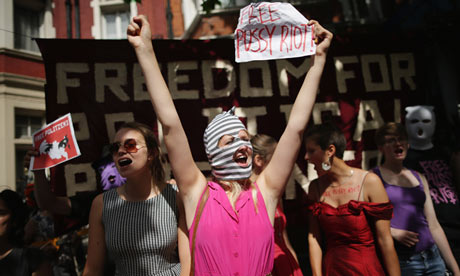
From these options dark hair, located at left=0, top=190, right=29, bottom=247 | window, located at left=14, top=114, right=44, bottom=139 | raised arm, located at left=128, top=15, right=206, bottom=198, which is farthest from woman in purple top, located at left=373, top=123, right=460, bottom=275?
window, located at left=14, top=114, right=44, bottom=139

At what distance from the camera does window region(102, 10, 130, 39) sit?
9.09 meters

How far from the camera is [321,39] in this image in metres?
2.10

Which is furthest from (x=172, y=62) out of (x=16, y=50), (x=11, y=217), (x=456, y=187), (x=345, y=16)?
(x=16, y=50)

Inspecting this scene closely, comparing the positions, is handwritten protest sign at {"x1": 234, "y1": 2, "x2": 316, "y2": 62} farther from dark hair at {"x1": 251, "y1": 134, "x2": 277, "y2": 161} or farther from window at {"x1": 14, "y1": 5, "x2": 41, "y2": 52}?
window at {"x1": 14, "y1": 5, "x2": 41, "y2": 52}

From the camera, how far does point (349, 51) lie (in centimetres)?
429

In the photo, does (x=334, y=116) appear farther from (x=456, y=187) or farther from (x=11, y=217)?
(x=11, y=217)

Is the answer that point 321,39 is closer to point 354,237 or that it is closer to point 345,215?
point 345,215

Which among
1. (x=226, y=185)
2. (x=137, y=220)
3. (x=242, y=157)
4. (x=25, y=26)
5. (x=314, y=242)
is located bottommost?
(x=314, y=242)

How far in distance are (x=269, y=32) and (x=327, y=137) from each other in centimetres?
94

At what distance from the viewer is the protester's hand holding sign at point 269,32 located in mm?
2154

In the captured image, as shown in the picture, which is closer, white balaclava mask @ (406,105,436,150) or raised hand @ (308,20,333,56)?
raised hand @ (308,20,333,56)

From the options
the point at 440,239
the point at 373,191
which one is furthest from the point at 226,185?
the point at 440,239

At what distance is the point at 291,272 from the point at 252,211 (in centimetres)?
98

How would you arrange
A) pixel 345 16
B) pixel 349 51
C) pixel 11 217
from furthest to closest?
pixel 345 16, pixel 349 51, pixel 11 217
